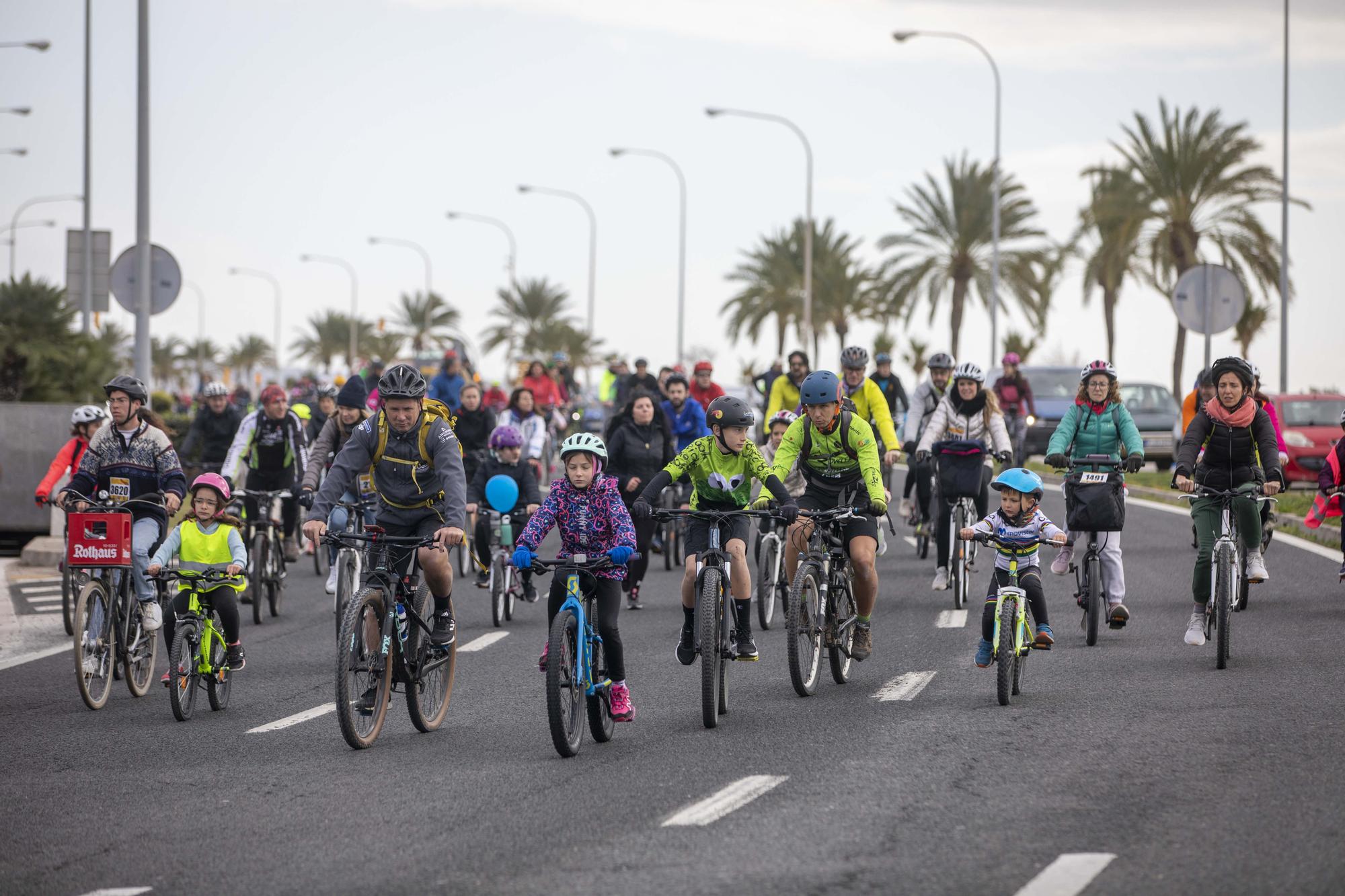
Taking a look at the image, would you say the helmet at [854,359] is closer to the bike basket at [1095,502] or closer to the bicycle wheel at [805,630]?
the bike basket at [1095,502]

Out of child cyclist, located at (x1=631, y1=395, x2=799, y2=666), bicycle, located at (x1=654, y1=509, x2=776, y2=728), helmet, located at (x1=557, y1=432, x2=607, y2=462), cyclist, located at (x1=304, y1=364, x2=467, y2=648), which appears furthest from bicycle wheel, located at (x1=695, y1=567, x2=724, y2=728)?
cyclist, located at (x1=304, y1=364, x2=467, y2=648)

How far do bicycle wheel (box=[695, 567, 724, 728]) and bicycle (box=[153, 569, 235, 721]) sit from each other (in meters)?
3.03

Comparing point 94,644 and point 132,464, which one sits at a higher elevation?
point 132,464

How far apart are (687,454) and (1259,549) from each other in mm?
4701

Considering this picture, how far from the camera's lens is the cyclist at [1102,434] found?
40.1 ft

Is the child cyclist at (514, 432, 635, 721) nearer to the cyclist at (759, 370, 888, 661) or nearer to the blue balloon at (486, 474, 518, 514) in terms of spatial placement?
the cyclist at (759, 370, 888, 661)

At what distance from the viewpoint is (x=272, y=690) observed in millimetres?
11203

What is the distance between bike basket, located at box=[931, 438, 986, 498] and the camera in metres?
14.6

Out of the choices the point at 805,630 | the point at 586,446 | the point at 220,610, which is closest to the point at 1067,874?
the point at 586,446

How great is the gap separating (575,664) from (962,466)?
6721 mm

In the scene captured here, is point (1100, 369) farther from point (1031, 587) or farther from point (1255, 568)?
point (1031, 587)

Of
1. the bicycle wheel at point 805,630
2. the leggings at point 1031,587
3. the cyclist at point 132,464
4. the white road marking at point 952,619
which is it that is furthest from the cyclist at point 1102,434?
the cyclist at point 132,464

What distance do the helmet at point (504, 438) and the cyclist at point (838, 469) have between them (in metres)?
4.33

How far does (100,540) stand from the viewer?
35.8ft
